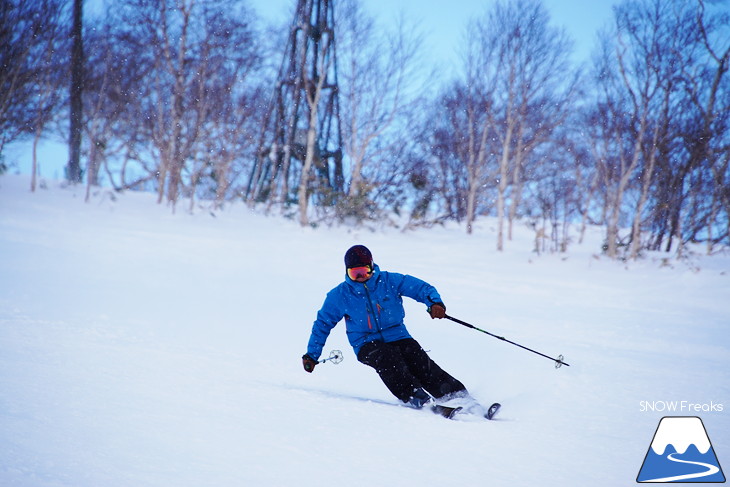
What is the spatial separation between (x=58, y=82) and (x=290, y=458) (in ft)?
50.2

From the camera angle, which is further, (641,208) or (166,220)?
(166,220)

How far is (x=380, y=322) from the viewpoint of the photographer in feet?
13.1

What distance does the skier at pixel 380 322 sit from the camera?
3785mm

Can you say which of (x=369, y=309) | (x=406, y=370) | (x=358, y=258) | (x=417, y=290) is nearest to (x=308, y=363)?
(x=369, y=309)

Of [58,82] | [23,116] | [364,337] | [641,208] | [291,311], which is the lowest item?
[291,311]

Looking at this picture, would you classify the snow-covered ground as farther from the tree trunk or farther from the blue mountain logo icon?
the tree trunk

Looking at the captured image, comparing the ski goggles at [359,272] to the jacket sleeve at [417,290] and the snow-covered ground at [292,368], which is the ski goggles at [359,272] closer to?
the jacket sleeve at [417,290]

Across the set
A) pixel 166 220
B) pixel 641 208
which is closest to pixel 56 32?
pixel 166 220

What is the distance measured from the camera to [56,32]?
523 inches

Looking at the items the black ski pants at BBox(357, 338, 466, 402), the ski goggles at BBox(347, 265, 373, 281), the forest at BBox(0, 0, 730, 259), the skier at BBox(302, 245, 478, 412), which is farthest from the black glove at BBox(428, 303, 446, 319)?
the forest at BBox(0, 0, 730, 259)

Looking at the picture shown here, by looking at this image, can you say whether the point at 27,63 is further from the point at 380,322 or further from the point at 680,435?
the point at 680,435

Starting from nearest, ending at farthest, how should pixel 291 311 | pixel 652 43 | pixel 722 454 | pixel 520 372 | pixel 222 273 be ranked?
pixel 722 454 → pixel 520 372 → pixel 291 311 → pixel 222 273 → pixel 652 43

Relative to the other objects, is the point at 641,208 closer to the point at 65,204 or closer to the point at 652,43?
the point at 652,43

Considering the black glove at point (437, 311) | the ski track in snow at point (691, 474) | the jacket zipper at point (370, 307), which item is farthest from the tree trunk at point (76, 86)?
the ski track in snow at point (691, 474)
